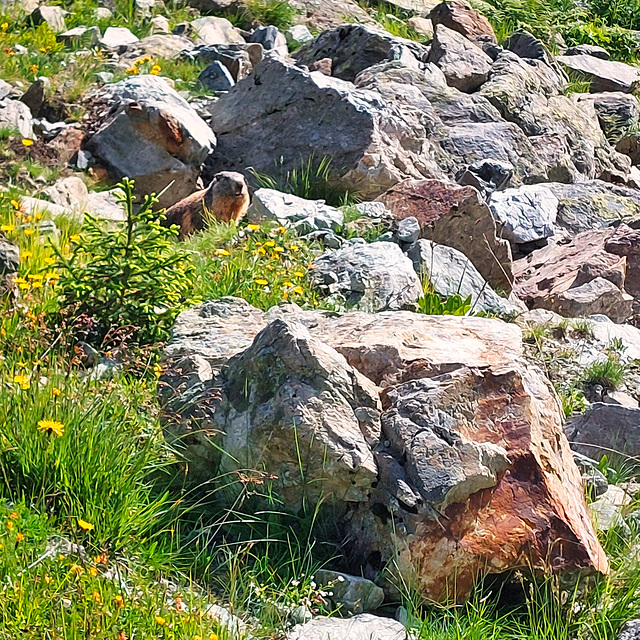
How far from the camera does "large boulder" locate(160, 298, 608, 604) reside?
12.2 feet

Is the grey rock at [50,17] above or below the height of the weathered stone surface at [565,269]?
above

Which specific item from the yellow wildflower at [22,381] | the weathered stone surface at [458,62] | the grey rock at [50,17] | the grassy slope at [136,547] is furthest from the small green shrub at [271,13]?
the yellow wildflower at [22,381]

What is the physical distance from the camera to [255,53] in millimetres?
11367

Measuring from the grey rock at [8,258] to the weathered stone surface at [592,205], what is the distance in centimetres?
568

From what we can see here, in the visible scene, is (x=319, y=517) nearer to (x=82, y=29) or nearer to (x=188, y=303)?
(x=188, y=303)

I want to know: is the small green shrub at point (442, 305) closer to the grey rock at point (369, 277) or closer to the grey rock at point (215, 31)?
the grey rock at point (369, 277)

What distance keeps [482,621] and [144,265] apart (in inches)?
101

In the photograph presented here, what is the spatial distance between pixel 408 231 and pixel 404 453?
373cm

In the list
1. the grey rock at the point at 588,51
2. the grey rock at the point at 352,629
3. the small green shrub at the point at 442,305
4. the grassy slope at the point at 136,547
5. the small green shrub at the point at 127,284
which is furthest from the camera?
the grey rock at the point at 588,51

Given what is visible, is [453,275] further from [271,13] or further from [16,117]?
[271,13]

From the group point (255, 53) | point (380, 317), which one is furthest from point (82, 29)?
point (380, 317)

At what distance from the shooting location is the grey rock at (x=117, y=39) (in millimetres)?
10789

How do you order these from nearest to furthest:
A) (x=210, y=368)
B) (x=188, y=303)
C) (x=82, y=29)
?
(x=210, y=368) < (x=188, y=303) < (x=82, y=29)

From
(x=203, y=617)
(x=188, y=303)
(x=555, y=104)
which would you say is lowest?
(x=555, y=104)
